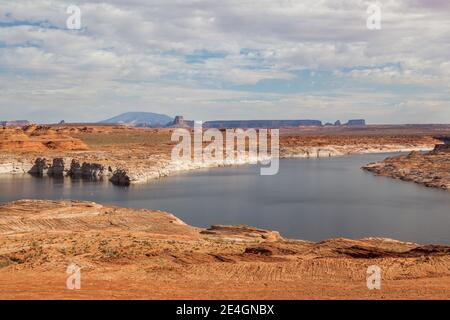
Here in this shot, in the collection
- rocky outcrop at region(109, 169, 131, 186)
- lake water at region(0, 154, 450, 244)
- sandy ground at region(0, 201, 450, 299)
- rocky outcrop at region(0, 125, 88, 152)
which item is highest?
rocky outcrop at region(0, 125, 88, 152)

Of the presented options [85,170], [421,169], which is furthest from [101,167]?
[421,169]

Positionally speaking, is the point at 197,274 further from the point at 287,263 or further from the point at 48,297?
the point at 48,297

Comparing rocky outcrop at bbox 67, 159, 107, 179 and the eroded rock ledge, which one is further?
rocky outcrop at bbox 67, 159, 107, 179

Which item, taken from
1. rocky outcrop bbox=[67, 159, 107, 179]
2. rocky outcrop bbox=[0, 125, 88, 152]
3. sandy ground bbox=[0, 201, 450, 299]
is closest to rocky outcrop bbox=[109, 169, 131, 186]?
rocky outcrop bbox=[67, 159, 107, 179]

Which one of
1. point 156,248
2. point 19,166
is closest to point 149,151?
point 19,166

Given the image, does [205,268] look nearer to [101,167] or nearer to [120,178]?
[120,178]

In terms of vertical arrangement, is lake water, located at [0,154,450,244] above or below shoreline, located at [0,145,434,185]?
below

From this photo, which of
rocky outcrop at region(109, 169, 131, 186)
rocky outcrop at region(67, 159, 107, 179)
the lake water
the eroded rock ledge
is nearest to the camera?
the lake water

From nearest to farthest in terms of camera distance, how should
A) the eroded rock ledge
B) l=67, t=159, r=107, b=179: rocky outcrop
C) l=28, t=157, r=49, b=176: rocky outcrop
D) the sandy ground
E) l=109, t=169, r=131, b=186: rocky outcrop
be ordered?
1. the sandy ground
2. the eroded rock ledge
3. l=109, t=169, r=131, b=186: rocky outcrop
4. l=67, t=159, r=107, b=179: rocky outcrop
5. l=28, t=157, r=49, b=176: rocky outcrop

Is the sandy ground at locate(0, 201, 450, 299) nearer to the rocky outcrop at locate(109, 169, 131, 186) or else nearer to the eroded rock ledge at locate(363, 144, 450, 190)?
the rocky outcrop at locate(109, 169, 131, 186)
